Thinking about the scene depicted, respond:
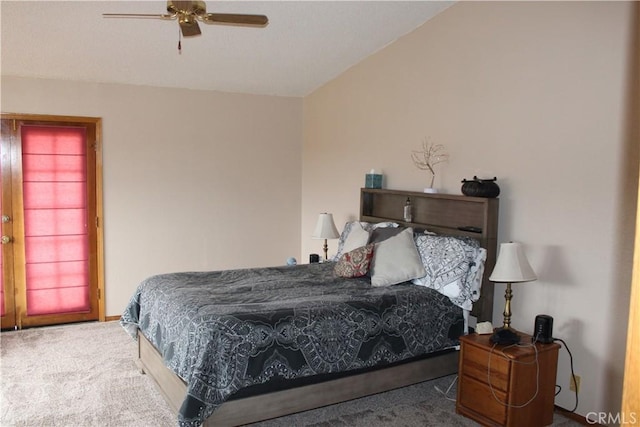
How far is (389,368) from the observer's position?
3354 mm

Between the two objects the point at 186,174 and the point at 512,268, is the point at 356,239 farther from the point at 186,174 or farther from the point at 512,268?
the point at 186,174

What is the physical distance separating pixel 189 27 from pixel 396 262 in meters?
2.21

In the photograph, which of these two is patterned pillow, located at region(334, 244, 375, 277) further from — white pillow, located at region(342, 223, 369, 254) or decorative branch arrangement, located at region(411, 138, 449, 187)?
decorative branch arrangement, located at region(411, 138, 449, 187)

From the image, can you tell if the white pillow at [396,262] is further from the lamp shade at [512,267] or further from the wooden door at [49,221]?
the wooden door at [49,221]

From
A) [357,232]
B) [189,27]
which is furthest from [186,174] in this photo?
[189,27]

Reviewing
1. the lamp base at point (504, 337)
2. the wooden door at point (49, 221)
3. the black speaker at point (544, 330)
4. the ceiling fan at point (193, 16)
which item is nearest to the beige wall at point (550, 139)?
the black speaker at point (544, 330)

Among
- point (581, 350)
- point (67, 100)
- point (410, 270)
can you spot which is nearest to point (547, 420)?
point (581, 350)

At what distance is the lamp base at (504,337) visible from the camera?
3.11 meters

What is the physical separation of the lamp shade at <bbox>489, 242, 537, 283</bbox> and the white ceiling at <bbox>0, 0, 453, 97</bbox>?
2199 mm

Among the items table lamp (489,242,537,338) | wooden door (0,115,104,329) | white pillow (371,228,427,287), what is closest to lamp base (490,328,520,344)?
table lamp (489,242,537,338)

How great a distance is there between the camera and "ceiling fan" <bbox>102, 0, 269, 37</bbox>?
2.79 m

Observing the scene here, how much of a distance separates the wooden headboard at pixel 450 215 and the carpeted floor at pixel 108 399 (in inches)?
33.1

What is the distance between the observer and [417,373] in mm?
3482

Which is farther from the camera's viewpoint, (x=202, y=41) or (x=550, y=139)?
(x=202, y=41)
